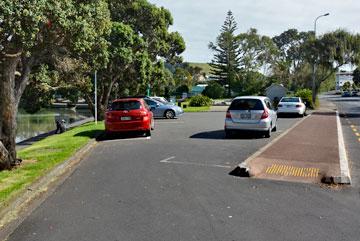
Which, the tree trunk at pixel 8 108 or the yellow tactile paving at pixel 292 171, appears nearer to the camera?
the yellow tactile paving at pixel 292 171

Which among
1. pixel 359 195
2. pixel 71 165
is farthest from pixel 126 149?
pixel 359 195

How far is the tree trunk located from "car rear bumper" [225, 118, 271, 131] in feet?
25.9

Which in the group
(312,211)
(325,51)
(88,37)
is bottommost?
(312,211)

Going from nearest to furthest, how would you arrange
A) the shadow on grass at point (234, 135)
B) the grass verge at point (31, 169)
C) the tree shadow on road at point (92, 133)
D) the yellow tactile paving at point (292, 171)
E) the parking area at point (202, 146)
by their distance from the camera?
the grass verge at point (31, 169) → the yellow tactile paving at point (292, 171) → the parking area at point (202, 146) → the shadow on grass at point (234, 135) → the tree shadow on road at point (92, 133)

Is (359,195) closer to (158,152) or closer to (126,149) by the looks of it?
(158,152)

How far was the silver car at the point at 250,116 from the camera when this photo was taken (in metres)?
15.9

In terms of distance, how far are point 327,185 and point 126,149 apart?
6873 mm

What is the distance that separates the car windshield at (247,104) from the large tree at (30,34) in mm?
5953

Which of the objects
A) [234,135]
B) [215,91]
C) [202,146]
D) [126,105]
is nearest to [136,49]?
[126,105]

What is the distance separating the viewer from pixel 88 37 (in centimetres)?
1177

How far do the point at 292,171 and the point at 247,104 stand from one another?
6853 mm

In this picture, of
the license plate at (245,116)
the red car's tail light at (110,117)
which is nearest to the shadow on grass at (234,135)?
the license plate at (245,116)

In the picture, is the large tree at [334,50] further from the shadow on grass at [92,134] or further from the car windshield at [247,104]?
the shadow on grass at [92,134]

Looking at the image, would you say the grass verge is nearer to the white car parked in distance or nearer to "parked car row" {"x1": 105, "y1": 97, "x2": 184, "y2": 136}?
"parked car row" {"x1": 105, "y1": 97, "x2": 184, "y2": 136}
